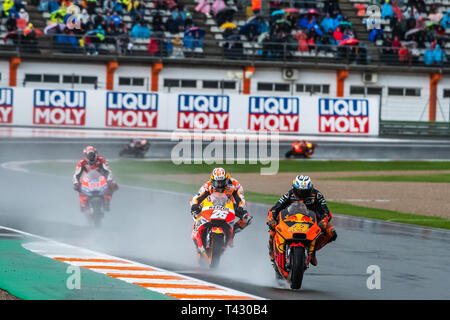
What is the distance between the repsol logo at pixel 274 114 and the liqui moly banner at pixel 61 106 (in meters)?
7.31

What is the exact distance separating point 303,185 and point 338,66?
39.6 meters

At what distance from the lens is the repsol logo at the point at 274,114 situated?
137ft

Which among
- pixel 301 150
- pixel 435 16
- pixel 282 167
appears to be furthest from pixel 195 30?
pixel 282 167

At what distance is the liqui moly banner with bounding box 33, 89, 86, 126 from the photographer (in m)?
40.1

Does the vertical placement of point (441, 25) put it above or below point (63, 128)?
above

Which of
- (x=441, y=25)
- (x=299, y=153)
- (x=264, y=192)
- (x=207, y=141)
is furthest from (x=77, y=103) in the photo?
(x=441, y=25)

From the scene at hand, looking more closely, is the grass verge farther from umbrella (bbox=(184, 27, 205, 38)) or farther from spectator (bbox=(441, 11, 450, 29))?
spectator (bbox=(441, 11, 450, 29))

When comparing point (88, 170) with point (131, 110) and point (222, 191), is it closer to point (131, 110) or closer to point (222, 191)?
point (222, 191)

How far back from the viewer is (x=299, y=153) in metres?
39.8

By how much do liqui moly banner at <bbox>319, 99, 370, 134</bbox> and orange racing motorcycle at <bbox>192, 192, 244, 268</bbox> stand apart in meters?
30.3

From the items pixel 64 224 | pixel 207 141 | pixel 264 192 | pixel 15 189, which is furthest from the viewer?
pixel 207 141

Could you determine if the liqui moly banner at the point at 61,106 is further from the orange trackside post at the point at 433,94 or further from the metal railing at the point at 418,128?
the orange trackside post at the point at 433,94

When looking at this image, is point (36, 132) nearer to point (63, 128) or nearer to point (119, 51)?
point (63, 128)

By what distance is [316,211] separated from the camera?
11445 mm
